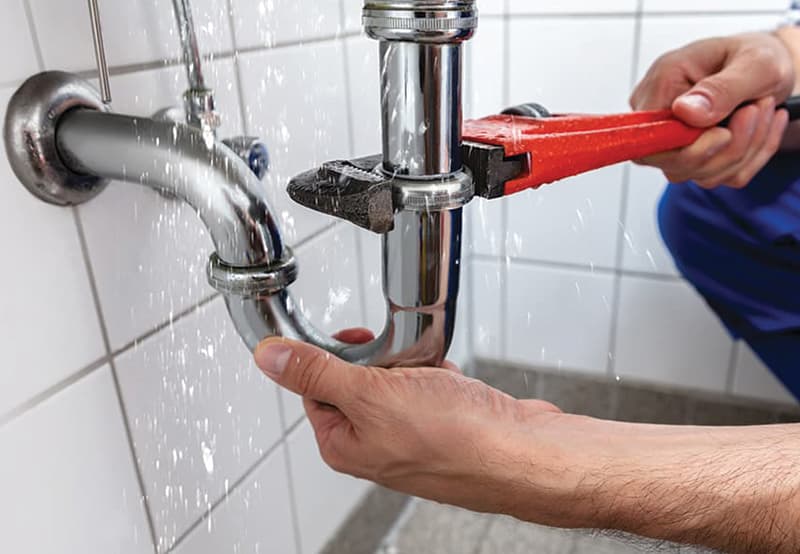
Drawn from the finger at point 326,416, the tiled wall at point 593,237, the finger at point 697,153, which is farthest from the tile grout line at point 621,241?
the finger at point 326,416

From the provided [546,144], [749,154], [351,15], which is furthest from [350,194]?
[749,154]

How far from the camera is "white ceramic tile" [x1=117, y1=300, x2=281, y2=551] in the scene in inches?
17.2

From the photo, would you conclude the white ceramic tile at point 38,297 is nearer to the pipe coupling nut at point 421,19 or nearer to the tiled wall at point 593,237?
the pipe coupling nut at point 421,19

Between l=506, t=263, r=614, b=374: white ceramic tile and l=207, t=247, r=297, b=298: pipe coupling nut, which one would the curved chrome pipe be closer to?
Result: l=207, t=247, r=297, b=298: pipe coupling nut

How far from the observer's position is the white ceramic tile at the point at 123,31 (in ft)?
1.12

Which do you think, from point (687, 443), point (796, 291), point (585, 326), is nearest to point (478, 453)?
point (687, 443)

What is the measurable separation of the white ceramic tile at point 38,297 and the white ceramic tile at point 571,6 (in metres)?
0.63

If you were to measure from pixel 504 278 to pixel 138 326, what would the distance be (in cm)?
61

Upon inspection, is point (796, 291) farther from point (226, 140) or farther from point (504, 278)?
point (226, 140)

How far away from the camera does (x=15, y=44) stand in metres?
0.33

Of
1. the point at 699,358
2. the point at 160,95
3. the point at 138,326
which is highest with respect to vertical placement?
the point at 160,95

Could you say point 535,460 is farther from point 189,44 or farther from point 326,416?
point 189,44

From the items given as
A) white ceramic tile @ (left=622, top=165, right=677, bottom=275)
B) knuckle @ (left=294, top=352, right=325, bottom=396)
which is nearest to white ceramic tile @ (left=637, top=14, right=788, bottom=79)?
white ceramic tile @ (left=622, top=165, right=677, bottom=275)

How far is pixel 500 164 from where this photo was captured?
1.17 ft
